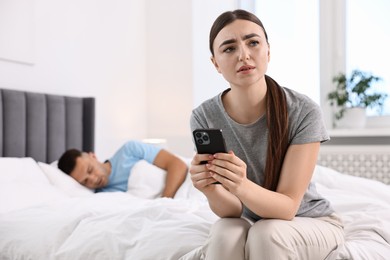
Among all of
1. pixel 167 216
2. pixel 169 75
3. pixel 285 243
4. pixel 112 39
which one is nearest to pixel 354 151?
pixel 169 75

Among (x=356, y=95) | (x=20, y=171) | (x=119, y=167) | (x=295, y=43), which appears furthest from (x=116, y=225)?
(x=295, y=43)

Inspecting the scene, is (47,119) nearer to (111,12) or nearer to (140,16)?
(111,12)

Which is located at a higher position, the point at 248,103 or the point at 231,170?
the point at 248,103

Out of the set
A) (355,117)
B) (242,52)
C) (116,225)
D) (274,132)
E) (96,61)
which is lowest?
(116,225)

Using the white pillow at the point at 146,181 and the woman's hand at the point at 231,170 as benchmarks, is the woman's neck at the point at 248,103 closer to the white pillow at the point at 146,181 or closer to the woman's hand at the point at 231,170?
the woman's hand at the point at 231,170

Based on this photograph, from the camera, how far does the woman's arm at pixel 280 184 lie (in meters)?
1.18

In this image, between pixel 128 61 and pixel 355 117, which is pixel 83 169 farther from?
pixel 355 117

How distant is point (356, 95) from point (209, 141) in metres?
3.00

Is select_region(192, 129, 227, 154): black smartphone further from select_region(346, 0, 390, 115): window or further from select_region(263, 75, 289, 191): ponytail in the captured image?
select_region(346, 0, 390, 115): window

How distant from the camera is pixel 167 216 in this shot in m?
1.67

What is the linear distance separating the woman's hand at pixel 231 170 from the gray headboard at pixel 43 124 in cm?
175

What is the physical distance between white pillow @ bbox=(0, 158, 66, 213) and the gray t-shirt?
3.30 feet

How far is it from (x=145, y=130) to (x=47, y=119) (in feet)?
4.79

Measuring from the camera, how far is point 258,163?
4.56ft
